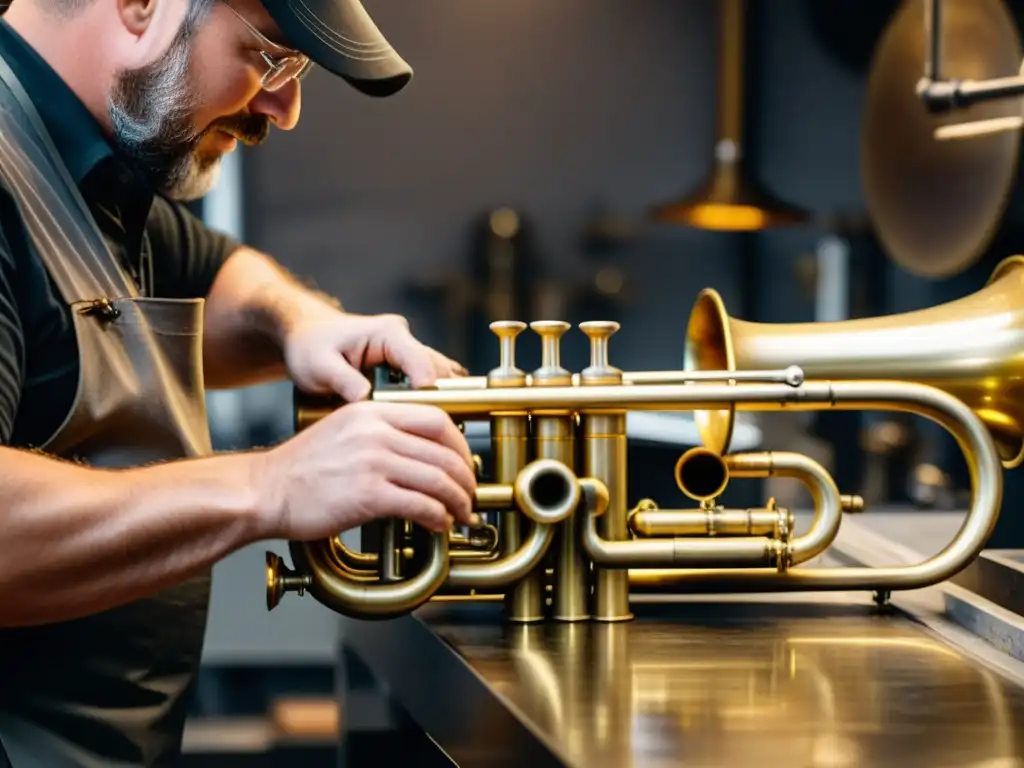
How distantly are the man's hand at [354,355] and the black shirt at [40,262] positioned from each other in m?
0.18

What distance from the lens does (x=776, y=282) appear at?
133 inches

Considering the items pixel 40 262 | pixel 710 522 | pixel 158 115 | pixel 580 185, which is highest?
pixel 580 185

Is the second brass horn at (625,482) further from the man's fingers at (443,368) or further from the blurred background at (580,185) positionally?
the blurred background at (580,185)

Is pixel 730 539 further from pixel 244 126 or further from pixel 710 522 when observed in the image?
pixel 244 126

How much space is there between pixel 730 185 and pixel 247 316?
1.73m

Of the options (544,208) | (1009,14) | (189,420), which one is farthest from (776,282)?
(189,420)

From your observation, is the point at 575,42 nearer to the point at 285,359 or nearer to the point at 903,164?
the point at 903,164

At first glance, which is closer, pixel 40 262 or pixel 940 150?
pixel 40 262

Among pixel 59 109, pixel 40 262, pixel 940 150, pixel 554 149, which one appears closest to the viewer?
pixel 40 262

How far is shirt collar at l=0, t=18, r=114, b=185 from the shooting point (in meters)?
1.23

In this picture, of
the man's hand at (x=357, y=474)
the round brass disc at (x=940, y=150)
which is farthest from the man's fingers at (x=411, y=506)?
the round brass disc at (x=940, y=150)

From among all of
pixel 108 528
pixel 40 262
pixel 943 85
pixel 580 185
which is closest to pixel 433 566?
pixel 108 528

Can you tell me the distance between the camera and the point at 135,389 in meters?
1.22

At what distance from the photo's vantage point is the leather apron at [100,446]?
115 cm
